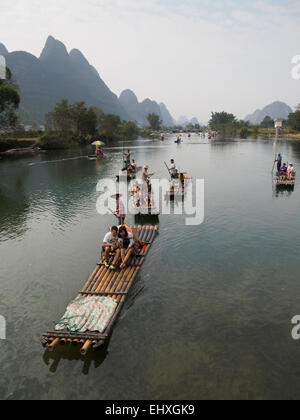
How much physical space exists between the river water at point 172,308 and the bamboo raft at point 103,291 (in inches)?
19.3

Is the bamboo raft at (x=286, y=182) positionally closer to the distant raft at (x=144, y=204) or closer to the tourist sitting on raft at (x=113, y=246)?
the distant raft at (x=144, y=204)

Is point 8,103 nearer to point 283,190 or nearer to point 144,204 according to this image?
point 144,204

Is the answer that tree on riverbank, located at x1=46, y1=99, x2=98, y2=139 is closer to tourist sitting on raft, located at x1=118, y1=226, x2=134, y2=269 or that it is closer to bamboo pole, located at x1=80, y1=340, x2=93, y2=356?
tourist sitting on raft, located at x1=118, y1=226, x2=134, y2=269

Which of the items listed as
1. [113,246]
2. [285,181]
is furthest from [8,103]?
[113,246]

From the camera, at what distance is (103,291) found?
427 inches

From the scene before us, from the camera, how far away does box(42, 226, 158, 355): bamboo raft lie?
8375mm

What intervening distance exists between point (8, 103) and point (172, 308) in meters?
75.2

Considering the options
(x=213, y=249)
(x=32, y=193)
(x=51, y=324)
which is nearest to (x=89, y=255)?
(x=51, y=324)

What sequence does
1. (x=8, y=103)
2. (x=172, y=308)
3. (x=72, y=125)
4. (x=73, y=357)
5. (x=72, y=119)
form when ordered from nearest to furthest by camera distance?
(x=73, y=357), (x=172, y=308), (x=8, y=103), (x=72, y=119), (x=72, y=125)

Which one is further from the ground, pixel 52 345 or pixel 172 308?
pixel 52 345

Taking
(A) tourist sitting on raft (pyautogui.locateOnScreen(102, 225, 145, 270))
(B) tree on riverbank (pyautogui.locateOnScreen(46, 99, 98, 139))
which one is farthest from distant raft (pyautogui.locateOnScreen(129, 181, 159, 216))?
(B) tree on riverbank (pyautogui.locateOnScreen(46, 99, 98, 139))

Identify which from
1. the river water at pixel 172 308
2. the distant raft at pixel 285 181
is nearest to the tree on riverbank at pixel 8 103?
the river water at pixel 172 308

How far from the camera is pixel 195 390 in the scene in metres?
7.41

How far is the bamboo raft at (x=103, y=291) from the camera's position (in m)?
8.38
